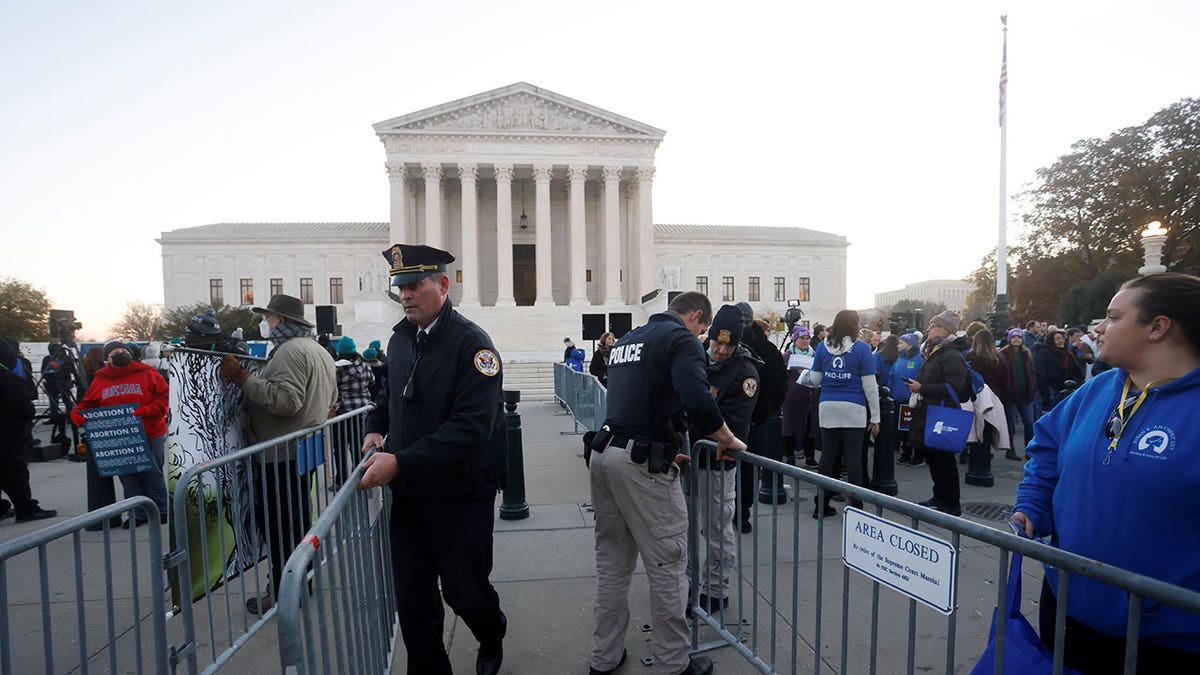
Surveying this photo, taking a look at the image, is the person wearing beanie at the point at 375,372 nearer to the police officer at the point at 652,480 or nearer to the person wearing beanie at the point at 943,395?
the police officer at the point at 652,480

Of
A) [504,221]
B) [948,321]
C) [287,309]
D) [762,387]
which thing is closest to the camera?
[287,309]

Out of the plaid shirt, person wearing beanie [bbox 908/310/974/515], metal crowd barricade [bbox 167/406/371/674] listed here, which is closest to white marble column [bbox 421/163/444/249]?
the plaid shirt

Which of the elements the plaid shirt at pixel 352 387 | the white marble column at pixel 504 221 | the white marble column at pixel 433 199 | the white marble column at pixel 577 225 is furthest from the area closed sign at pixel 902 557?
the white marble column at pixel 433 199

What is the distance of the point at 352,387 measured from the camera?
7.12 metres

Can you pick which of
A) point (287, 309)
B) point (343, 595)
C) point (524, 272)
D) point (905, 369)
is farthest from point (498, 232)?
point (343, 595)

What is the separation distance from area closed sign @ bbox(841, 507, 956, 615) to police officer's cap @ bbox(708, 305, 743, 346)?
2209mm

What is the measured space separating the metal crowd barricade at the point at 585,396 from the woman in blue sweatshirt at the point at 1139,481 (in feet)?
15.4

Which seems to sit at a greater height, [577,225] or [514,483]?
[577,225]

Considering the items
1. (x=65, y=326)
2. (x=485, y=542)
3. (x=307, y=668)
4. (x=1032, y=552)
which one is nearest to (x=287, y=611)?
(x=307, y=668)

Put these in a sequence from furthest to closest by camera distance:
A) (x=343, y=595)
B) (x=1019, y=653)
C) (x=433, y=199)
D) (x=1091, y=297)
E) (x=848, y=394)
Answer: (x=433, y=199) → (x=1091, y=297) → (x=848, y=394) → (x=343, y=595) → (x=1019, y=653)

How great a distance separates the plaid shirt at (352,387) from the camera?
278 inches

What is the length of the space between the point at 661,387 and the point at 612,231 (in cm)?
4097

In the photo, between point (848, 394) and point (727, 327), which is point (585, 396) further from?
point (727, 327)

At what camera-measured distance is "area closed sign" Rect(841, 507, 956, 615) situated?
1975 mm
